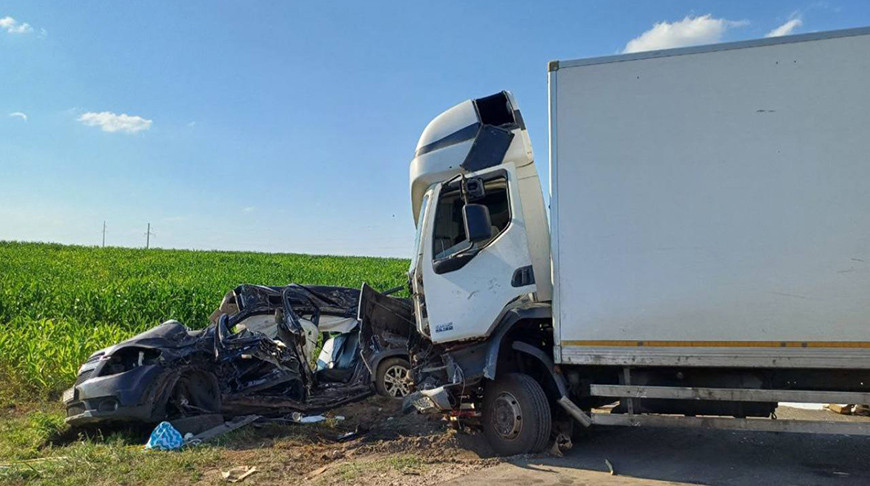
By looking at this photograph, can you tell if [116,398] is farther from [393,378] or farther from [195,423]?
[393,378]

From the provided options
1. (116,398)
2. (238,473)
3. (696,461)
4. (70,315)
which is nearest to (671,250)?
(696,461)

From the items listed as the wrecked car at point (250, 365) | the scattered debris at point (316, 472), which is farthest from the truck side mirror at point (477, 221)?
the scattered debris at point (316, 472)

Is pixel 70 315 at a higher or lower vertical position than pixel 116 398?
higher

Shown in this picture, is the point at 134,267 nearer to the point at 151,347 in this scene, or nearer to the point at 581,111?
the point at 151,347

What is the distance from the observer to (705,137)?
5.25 m

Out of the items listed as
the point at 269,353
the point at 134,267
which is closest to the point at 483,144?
the point at 269,353

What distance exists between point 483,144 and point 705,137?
210 cm

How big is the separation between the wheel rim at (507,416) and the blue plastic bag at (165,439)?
132 inches

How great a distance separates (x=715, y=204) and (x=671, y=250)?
1.71 ft

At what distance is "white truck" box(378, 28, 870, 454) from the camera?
4918 millimetres

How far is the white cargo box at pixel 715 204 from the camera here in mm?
4887

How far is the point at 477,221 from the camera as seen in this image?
233 inches

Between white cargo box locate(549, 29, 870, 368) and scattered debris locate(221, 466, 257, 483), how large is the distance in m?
3.08

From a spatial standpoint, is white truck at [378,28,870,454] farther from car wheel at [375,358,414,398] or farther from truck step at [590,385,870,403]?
car wheel at [375,358,414,398]
